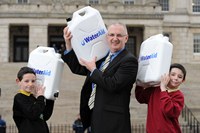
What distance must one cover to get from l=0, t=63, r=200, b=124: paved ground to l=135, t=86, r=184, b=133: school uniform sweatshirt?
14.5 m

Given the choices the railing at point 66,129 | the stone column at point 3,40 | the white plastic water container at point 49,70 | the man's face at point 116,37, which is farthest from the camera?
the stone column at point 3,40

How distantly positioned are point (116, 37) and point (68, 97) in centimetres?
1978

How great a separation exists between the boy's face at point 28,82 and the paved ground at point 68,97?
1429 centimetres

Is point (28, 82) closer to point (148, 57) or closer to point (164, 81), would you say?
point (148, 57)

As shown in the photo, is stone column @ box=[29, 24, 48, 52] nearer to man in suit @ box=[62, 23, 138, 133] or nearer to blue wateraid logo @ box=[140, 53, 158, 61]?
blue wateraid logo @ box=[140, 53, 158, 61]

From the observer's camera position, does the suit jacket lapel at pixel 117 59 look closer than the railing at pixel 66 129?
Yes

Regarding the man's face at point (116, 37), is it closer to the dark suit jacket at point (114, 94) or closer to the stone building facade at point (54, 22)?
the dark suit jacket at point (114, 94)

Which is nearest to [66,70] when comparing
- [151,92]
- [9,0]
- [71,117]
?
[71,117]

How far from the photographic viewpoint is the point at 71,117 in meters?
22.6

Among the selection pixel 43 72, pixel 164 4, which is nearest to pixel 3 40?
pixel 164 4

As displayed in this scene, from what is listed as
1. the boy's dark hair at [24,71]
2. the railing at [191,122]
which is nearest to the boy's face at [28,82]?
the boy's dark hair at [24,71]

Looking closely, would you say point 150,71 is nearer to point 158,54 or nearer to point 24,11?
point 158,54

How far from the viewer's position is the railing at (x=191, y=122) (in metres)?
19.5

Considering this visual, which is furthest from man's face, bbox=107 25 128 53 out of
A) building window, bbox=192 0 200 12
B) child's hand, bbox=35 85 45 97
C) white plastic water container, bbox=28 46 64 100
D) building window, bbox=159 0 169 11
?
building window, bbox=192 0 200 12
